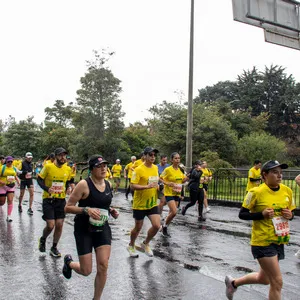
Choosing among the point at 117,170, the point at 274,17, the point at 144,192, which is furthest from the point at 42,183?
the point at 117,170

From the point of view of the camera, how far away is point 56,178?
8.02 meters

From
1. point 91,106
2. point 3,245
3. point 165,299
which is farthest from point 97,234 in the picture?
point 91,106

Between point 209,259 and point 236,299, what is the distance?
2.15 metres

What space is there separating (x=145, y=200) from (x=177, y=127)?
2123 cm

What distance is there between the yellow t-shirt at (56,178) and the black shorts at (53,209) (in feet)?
0.30

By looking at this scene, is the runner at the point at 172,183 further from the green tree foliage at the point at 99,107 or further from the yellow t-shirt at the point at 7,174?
the green tree foliage at the point at 99,107

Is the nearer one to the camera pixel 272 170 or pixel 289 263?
pixel 272 170

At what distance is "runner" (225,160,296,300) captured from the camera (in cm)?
458

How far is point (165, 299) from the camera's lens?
17.4 ft

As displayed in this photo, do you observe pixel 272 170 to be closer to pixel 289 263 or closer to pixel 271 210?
pixel 271 210

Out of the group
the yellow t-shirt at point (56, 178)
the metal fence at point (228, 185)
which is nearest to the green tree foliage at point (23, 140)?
the metal fence at point (228, 185)

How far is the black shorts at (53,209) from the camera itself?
7613mm

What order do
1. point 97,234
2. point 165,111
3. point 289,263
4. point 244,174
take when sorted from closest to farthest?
point 97,234, point 289,263, point 244,174, point 165,111

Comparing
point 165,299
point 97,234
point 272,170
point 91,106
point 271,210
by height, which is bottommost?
point 165,299
